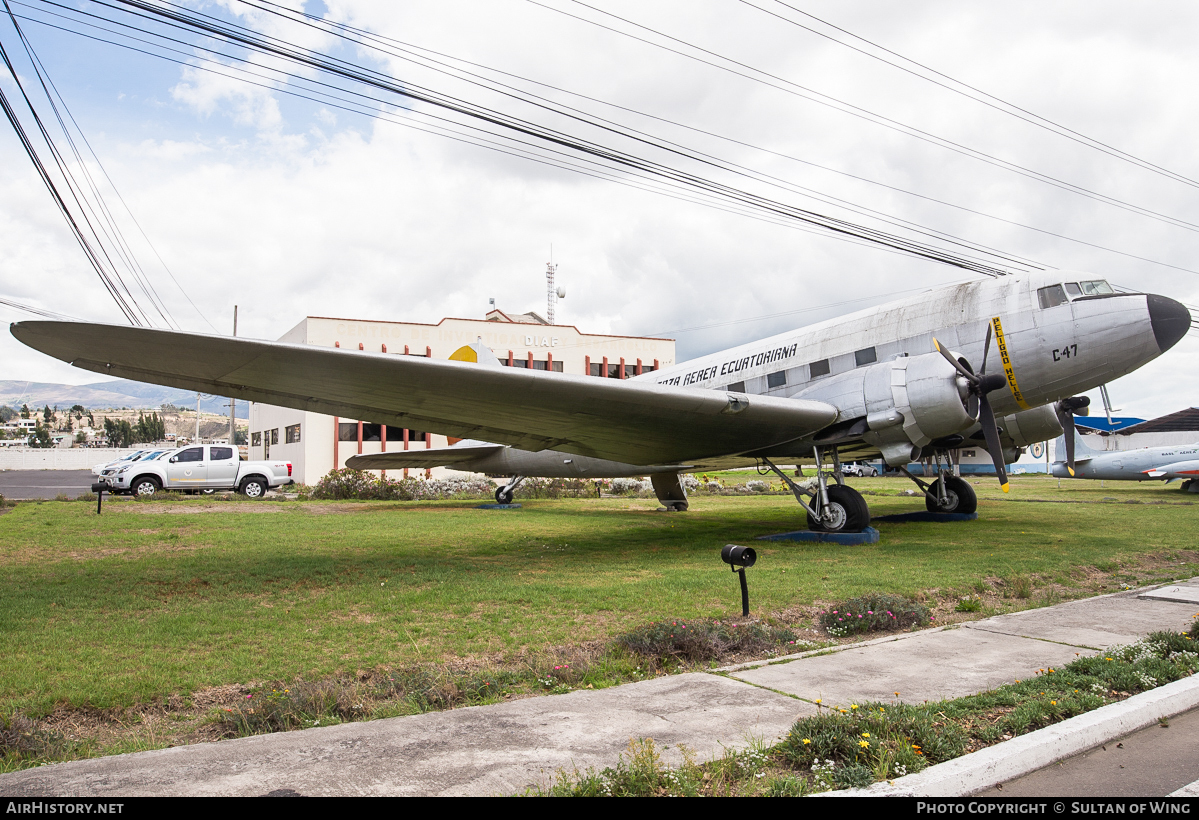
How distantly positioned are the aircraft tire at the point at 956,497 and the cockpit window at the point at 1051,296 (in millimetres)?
7192

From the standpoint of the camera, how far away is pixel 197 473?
2559 cm

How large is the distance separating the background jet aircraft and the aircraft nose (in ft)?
67.8

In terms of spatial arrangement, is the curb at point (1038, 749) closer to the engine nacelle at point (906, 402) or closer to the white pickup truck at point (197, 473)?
the engine nacelle at point (906, 402)

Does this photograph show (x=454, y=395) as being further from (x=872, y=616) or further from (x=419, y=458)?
(x=419, y=458)

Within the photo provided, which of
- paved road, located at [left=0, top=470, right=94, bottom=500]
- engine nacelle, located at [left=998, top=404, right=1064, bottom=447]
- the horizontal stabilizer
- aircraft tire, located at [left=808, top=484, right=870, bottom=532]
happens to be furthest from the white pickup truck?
engine nacelle, located at [left=998, top=404, right=1064, bottom=447]

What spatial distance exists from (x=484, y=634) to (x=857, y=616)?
3.51 meters

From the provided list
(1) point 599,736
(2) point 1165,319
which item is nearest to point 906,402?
(2) point 1165,319

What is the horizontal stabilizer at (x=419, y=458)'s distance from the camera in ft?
Result: 62.6

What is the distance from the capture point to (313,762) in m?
→ 3.28

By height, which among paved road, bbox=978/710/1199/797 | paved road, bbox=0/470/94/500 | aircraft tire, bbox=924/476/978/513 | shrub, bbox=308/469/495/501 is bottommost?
paved road, bbox=978/710/1199/797

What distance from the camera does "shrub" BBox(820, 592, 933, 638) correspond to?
6.36m

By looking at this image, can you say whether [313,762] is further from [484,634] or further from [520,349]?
[520,349]

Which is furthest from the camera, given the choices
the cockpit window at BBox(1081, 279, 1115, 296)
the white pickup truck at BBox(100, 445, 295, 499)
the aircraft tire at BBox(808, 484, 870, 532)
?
the white pickup truck at BBox(100, 445, 295, 499)

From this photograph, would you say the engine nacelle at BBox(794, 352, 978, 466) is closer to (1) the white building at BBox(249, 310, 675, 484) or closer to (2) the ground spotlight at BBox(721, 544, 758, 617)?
(2) the ground spotlight at BBox(721, 544, 758, 617)
